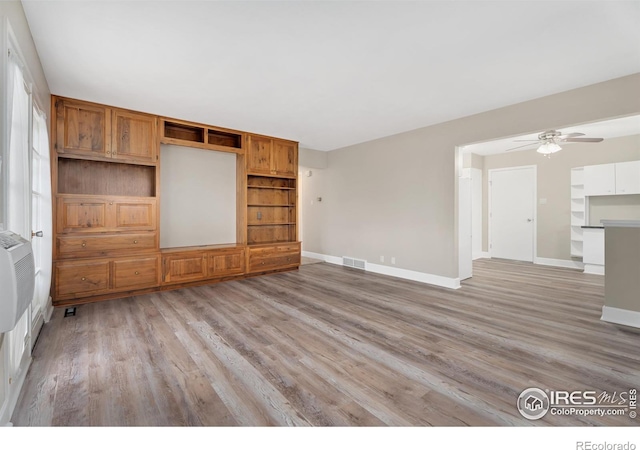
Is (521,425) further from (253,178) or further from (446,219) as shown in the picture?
(253,178)

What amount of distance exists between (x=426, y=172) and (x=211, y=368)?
14.2ft

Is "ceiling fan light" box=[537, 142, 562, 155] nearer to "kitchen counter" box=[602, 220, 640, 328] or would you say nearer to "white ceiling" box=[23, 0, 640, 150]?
"white ceiling" box=[23, 0, 640, 150]

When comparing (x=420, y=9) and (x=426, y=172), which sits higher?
(x=420, y=9)

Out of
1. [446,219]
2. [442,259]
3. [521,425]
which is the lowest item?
[521,425]

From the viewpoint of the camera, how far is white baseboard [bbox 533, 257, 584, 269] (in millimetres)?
6104

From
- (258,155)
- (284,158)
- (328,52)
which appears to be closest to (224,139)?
(258,155)

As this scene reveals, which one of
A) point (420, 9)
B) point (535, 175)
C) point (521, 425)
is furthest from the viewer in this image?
point (535, 175)

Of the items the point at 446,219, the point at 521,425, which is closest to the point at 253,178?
the point at 446,219

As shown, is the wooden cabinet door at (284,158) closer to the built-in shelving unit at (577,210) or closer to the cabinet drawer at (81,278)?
the cabinet drawer at (81,278)

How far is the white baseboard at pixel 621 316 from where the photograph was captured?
3.00 metres

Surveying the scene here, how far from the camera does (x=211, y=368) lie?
220 centimetres

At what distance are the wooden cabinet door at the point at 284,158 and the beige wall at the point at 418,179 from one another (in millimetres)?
1172

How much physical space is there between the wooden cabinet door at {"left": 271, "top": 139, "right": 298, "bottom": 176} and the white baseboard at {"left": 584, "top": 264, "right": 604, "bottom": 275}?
19.7 ft

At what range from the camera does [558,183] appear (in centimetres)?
637
